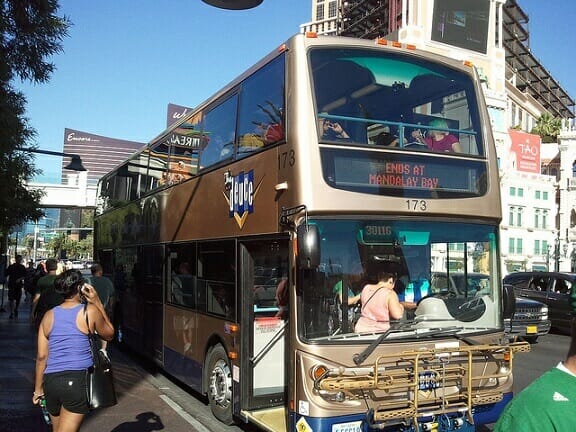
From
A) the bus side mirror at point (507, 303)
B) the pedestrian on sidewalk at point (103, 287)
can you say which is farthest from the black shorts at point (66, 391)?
the pedestrian on sidewalk at point (103, 287)

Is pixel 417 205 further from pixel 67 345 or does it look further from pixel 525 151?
pixel 525 151

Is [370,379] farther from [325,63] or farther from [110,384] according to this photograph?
[325,63]

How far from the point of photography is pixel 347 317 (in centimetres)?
534

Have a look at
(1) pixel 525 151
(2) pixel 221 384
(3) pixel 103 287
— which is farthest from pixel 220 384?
(1) pixel 525 151

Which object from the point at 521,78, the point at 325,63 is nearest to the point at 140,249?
the point at 325,63

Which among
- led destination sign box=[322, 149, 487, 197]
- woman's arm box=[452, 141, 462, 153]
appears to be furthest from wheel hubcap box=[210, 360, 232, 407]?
woman's arm box=[452, 141, 462, 153]

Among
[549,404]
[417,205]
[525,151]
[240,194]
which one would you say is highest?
[525,151]

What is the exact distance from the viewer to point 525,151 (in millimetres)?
80062

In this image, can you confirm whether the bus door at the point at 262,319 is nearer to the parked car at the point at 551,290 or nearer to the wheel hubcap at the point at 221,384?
the wheel hubcap at the point at 221,384

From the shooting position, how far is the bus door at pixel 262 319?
627 cm

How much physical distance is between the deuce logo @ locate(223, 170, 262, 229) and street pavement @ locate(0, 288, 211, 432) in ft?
8.23

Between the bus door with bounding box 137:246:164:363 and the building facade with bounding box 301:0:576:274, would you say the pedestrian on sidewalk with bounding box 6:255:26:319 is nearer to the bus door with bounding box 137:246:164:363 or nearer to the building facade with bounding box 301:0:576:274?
the bus door with bounding box 137:246:164:363

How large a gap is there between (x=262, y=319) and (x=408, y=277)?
1989 mm

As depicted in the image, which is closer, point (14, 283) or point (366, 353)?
point (366, 353)
